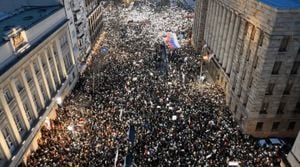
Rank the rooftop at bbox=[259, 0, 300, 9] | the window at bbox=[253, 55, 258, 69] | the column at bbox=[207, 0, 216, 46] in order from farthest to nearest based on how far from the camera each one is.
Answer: the column at bbox=[207, 0, 216, 46]
the window at bbox=[253, 55, 258, 69]
the rooftop at bbox=[259, 0, 300, 9]

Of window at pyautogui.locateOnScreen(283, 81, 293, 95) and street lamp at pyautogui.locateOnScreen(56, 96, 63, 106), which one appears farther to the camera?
street lamp at pyautogui.locateOnScreen(56, 96, 63, 106)

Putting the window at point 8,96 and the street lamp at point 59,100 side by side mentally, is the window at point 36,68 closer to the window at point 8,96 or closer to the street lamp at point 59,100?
A: the street lamp at point 59,100

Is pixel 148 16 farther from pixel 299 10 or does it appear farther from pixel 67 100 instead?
pixel 299 10

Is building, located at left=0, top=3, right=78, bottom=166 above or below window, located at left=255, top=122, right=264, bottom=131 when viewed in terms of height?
above

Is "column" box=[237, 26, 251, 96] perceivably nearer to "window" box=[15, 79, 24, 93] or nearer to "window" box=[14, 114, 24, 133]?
"window" box=[15, 79, 24, 93]

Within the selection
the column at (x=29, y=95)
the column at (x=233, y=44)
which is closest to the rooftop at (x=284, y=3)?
the column at (x=233, y=44)

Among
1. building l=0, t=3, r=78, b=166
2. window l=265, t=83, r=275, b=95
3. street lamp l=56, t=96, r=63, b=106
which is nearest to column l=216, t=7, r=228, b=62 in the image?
window l=265, t=83, r=275, b=95
